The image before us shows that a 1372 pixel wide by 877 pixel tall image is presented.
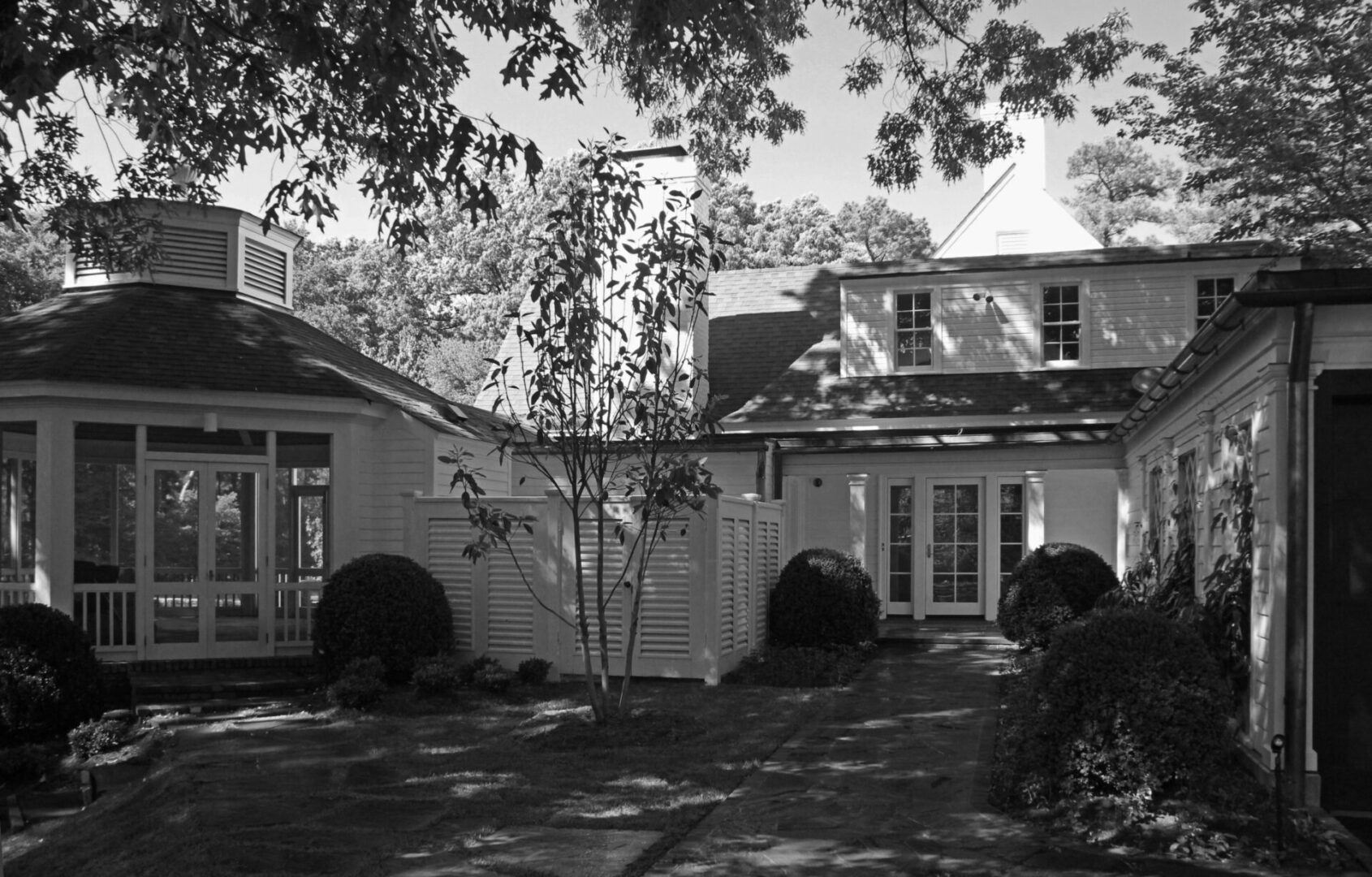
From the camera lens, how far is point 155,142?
12.2 meters

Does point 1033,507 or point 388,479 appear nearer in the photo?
point 388,479

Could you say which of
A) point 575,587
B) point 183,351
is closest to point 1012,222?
point 575,587

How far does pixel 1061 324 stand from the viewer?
757 inches

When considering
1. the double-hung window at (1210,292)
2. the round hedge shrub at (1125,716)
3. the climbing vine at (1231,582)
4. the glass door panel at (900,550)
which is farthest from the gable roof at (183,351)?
the double-hung window at (1210,292)

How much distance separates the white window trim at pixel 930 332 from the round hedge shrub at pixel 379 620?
9.56 m

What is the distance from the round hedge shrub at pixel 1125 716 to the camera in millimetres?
7258

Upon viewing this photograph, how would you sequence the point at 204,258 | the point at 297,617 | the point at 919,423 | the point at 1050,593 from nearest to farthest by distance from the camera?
the point at 297,617
the point at 1050,593
the point at 204,258
the point at 919,423

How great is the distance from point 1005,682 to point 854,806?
5839 mm

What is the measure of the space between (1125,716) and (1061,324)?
1275 centimetres

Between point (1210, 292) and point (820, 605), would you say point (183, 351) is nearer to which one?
point (820, 605)

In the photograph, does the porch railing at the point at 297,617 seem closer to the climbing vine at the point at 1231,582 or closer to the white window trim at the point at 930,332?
the climbing vine at the point at 1231,582

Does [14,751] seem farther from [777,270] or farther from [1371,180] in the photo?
[1371,180]

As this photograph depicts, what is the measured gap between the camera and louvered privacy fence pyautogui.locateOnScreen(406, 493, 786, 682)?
511 inches

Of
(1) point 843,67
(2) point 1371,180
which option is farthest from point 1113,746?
(2) point 1371,180
